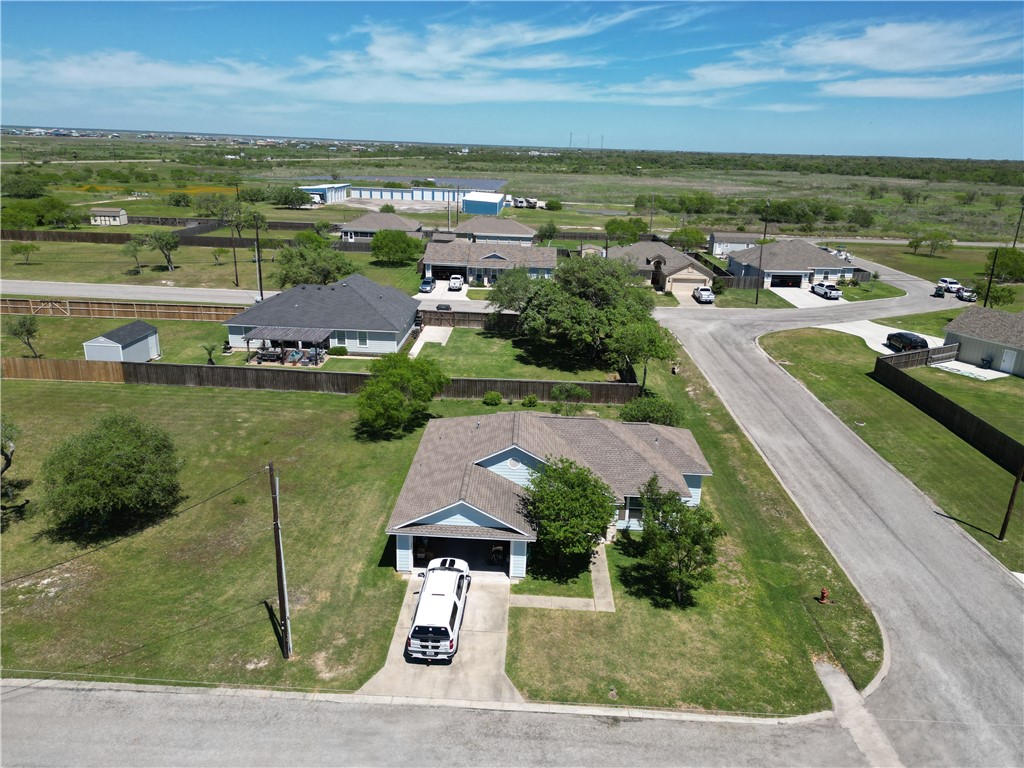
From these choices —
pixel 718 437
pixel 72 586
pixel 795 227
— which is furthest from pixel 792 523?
pixel 795 227

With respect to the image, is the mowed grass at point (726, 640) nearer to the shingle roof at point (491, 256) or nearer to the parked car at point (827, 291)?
the shingle roof at point (491, 256)

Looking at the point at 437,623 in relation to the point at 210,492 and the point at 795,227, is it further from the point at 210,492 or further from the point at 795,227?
the point at 795,227

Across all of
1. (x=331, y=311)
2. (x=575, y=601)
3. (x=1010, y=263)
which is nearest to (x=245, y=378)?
Answer: (x=331, y=311)

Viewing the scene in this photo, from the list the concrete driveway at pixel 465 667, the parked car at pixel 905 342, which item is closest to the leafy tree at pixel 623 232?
the parked car at pixel 905 342

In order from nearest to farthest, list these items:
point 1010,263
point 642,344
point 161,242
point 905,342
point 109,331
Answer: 1. point 642,344
2. point 109,331
3. point 905,342
4. point 161,242
5. point 1010,263

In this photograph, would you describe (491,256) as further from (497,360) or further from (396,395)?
(396,395)

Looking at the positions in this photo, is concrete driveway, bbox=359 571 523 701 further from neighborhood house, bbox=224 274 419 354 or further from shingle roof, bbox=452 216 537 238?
shingle roof, bbox=452 216 537 238
